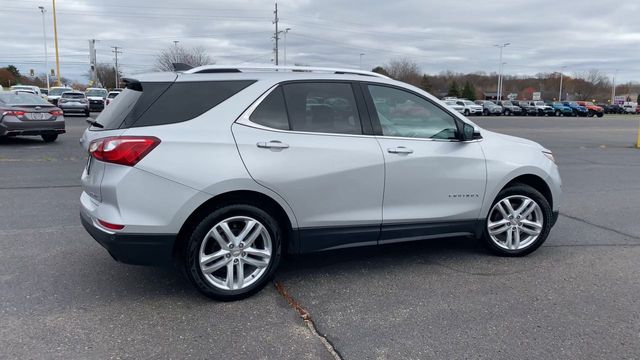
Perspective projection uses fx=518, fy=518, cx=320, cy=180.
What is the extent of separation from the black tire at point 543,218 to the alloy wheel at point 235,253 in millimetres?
2234

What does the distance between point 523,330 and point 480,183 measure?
157 centimetres

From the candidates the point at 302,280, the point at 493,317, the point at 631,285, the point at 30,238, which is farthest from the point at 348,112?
the point at 30,238

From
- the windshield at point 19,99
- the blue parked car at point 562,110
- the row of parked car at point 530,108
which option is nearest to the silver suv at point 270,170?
the windshield at point 19,99

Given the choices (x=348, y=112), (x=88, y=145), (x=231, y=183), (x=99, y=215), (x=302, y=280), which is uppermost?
(x=348, y=112)

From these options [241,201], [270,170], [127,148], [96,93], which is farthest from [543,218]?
[96,93]

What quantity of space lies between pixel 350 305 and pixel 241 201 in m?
1.16

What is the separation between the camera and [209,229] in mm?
3822

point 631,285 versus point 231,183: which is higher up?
point 231,183

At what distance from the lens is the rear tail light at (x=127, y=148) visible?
3625 mm

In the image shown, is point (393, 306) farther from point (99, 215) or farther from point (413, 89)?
point (99, 215)

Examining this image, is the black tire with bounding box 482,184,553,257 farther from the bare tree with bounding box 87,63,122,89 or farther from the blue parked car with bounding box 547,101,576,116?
the bare tree with bounding box 87,63,122,89

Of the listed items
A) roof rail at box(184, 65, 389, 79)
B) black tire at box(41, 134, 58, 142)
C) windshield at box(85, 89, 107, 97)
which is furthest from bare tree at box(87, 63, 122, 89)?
roof rail at box(184, 65, 389, 79)

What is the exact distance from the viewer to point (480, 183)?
4.79 m

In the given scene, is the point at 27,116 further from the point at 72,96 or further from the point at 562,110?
the point at 562,110
